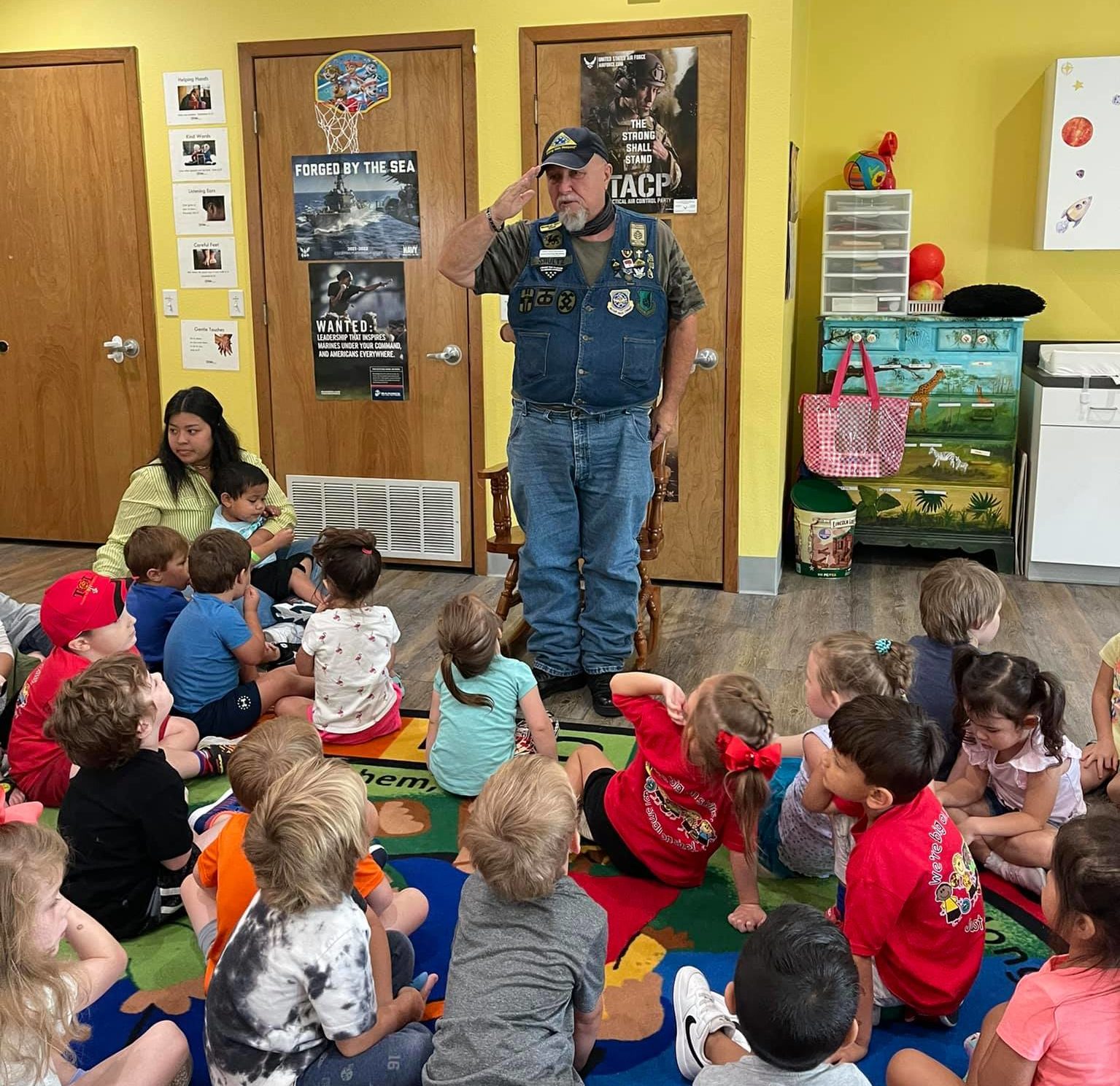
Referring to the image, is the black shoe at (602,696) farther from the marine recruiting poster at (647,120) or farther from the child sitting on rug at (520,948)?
the marine recruiting poster at (647,120)

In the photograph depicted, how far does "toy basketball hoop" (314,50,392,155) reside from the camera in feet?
15.3

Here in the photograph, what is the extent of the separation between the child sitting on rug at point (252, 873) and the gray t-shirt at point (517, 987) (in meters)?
0.22

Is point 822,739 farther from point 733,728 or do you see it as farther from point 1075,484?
point 1075,484

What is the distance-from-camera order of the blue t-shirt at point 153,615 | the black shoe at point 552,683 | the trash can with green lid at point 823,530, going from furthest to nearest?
the trash can with green lid at point 823,530, the black shoe at point 552,683, the blue t-shirt at point 153,615

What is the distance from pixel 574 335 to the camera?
3.37 meters

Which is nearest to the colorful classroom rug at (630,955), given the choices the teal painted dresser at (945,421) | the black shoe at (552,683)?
the black shoe at (552,683)

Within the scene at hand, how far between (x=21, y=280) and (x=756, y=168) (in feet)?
10.7

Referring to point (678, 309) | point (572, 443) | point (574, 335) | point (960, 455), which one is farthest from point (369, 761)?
point (960, 455)

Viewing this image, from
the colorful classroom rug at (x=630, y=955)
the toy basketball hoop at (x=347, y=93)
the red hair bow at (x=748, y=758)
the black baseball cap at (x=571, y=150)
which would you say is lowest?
the colorful classroom rug at (x=630, y=955)

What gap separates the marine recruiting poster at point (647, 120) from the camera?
14.4 ft

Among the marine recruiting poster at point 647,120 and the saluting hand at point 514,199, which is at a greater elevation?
the marine recruiting poster at point 647,120

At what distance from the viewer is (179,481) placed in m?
3.85

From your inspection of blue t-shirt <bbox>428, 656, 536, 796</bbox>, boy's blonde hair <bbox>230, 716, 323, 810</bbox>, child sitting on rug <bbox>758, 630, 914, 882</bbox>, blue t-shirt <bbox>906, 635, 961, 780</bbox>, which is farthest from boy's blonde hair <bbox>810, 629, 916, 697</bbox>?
boy's blonde hair <bbox>230, 716, 323, 810</bbox>

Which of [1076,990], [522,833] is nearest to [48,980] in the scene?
[522,833]
